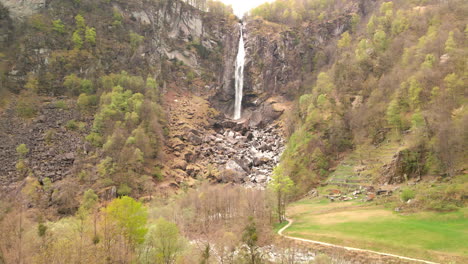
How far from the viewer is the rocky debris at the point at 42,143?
→ 170 feet

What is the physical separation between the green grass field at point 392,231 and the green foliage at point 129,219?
53.3 feet

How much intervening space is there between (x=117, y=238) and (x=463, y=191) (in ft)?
115

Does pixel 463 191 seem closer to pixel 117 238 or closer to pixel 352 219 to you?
pixel 352 219

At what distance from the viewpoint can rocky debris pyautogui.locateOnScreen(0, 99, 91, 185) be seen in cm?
5194

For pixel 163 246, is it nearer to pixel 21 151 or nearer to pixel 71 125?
pixel 21 151

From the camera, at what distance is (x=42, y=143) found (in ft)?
195

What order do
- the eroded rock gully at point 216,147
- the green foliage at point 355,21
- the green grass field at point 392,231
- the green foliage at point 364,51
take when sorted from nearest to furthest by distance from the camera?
the green grass field at point 392,231, the eroded rock gully at point 216,147, the green foliage at point 364,51, the green foliage at point 355,21

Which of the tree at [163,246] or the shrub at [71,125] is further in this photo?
the shrub at [71,125]

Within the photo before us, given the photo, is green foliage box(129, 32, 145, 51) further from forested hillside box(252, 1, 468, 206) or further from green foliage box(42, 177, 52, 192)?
green foliage box(42, 177, 52, 192)

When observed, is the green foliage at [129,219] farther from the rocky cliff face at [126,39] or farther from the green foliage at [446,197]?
the rocky cliff face at [126,39]

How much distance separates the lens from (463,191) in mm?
28969

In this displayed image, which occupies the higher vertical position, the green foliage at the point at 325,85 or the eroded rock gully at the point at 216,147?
the green foliage at the point at 325,85

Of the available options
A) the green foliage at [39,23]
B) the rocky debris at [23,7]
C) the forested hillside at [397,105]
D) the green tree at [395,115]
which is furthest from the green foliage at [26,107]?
the green tree at [395,115]

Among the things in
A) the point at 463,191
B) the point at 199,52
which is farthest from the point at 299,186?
the point at 199,52
